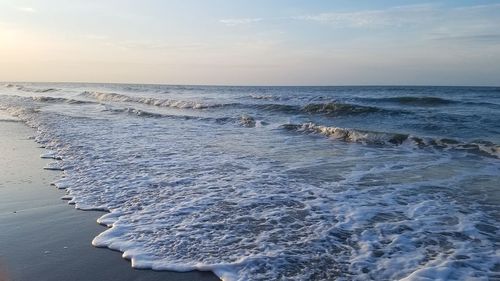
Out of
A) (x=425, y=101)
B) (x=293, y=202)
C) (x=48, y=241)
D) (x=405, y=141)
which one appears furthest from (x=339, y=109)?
(x=48, y=241)

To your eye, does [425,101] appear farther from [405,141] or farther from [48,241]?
[48,241]

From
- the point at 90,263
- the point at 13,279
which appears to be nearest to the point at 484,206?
the point at 90,263

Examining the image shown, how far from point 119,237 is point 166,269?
109cm

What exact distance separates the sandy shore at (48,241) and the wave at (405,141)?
9528mm

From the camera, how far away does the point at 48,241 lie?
493cm

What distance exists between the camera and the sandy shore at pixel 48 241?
163 inches

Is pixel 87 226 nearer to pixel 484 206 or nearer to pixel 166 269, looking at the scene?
pixel 166 269

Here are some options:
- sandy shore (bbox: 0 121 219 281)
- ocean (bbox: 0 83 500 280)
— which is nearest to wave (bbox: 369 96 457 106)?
ocean (bbox: 0 83 500 280)

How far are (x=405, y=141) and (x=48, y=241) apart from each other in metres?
11.2

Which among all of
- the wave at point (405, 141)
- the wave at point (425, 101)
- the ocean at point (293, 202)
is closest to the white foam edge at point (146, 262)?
the ocean at point (293, 202)

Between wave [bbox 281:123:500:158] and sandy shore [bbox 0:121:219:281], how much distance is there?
9.53m

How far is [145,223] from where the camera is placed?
5.61 m

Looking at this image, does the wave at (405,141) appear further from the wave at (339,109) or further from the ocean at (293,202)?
the wave at (339,109)

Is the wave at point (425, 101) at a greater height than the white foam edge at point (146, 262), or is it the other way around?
the wave at point (425, 101)
